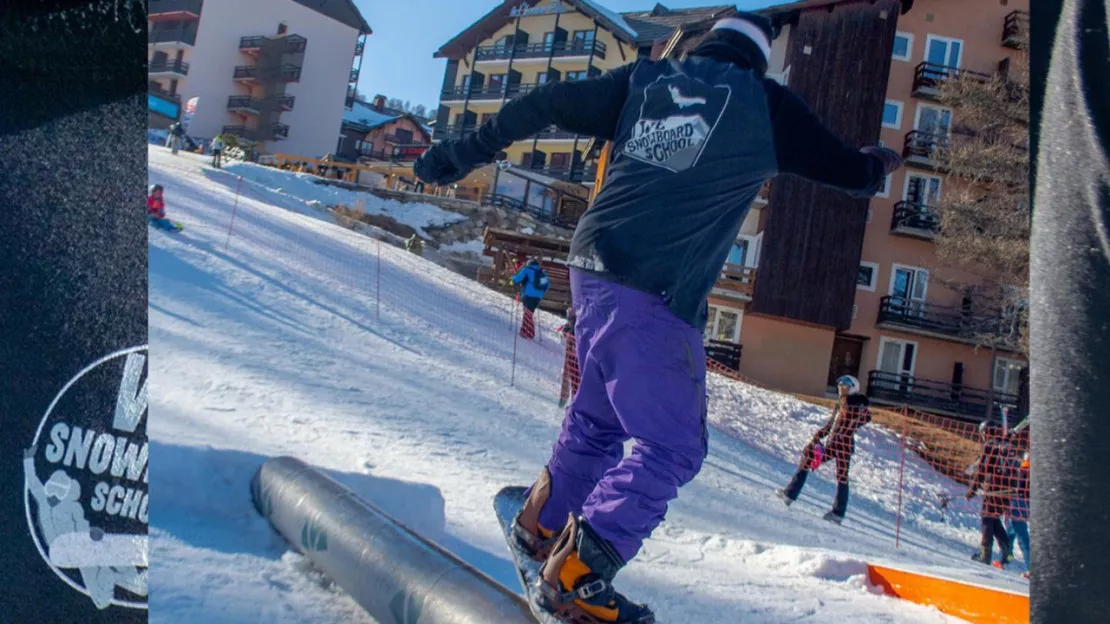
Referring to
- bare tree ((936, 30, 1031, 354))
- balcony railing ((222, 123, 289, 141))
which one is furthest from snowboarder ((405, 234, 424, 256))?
balcony railing ((222, 123, 289, 141))

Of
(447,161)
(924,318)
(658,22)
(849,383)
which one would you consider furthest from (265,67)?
(924,318)

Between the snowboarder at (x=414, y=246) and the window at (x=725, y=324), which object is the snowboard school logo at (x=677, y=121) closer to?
the snowboarder at (x=414, y=246)

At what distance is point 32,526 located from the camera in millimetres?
804

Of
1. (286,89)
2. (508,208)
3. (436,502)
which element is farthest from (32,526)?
(508,208)

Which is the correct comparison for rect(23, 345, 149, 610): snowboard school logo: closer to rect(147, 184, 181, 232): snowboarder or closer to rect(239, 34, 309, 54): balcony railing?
rect(239, 34, 309, 54): balcony railing

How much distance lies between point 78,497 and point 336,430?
16.0 feet

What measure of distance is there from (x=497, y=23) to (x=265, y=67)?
0.92 m

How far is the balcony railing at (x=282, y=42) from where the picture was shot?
267 cm

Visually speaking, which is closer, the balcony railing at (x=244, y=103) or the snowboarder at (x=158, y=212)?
the balcony railing at (x=244, y=103)

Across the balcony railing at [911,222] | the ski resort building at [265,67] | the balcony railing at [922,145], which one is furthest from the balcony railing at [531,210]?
the balcony railing at [922,145]

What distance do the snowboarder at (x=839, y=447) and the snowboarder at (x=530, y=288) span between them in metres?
5.79

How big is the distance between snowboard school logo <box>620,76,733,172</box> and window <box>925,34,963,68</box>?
25428mm

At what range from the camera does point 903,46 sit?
24.2 metres

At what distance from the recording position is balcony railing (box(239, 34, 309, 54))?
105 inches
